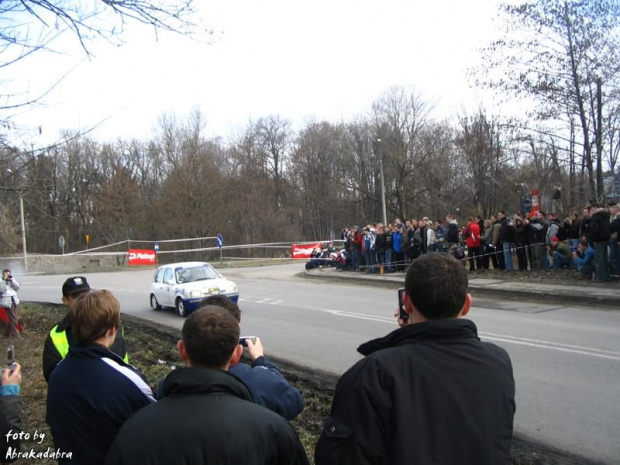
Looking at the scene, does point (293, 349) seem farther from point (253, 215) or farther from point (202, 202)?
point (253, 215)

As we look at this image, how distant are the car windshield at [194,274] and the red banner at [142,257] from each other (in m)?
28.2

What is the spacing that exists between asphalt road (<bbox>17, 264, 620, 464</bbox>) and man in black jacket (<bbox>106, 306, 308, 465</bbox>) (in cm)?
373

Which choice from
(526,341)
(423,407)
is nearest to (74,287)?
(423,407)

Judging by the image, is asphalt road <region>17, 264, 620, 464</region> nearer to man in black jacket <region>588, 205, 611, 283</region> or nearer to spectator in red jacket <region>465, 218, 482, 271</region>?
man in black jacket <region>588, 205, 611, 283</region>

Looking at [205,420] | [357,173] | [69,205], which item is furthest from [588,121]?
[69,205]

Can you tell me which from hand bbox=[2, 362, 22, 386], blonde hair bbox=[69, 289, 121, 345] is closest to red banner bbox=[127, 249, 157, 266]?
hand bbox=[2, 362, 22, 386]

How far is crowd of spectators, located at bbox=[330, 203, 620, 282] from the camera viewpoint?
541 inches

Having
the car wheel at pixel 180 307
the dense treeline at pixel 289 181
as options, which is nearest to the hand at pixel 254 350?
the car wheel at pixel 180 307

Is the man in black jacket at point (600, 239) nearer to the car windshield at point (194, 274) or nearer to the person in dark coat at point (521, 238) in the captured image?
the person in dark coat at point (521, 238)

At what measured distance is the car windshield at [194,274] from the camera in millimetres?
14773

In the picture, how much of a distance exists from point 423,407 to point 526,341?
7.79 meters

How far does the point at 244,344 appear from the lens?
10.1 feet

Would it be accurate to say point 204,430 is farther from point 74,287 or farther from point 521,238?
point 521,238

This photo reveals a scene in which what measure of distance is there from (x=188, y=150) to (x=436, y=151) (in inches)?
1049
